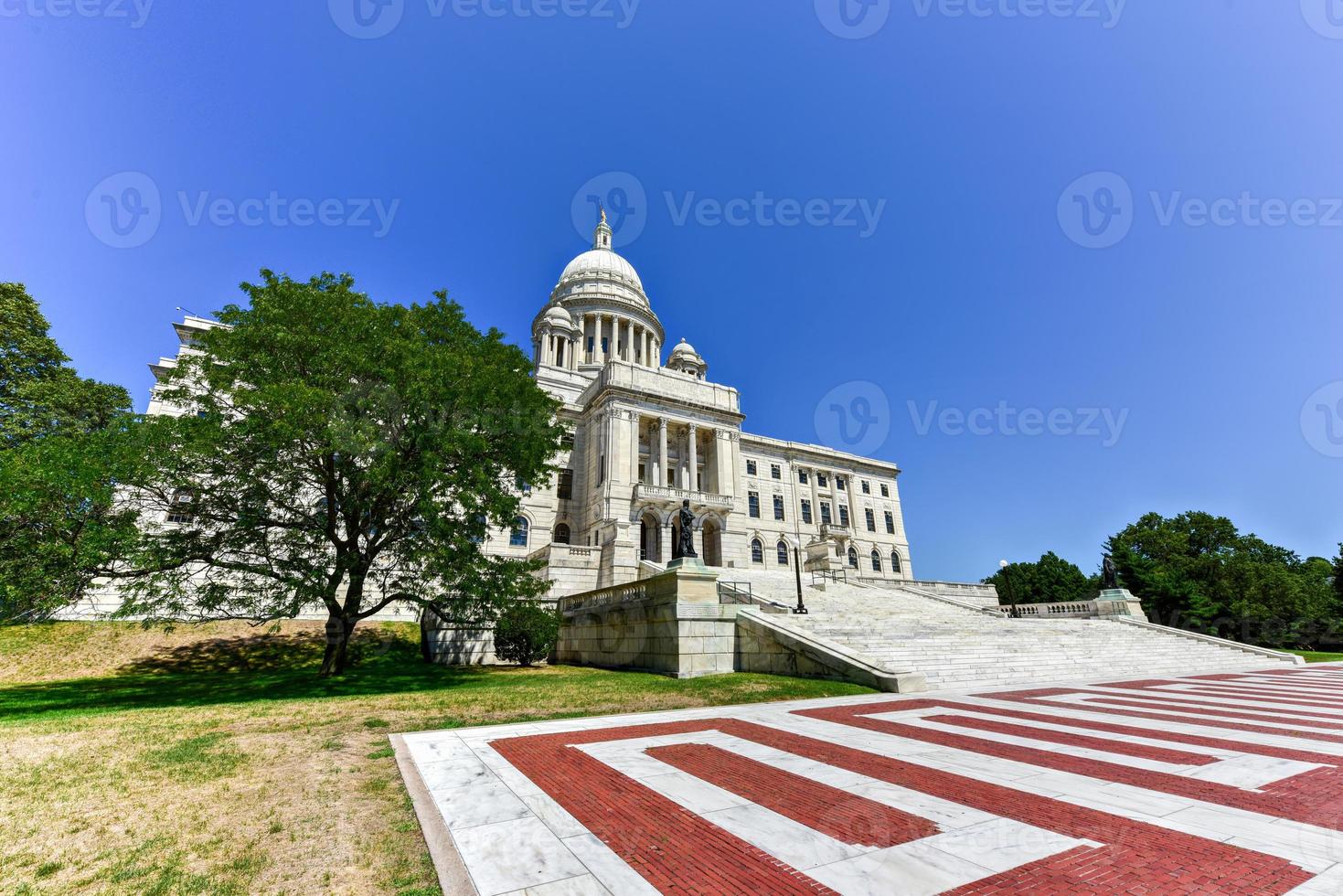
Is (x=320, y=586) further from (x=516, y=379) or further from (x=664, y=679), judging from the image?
(x=664, y=679)

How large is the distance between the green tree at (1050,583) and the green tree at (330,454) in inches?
2326

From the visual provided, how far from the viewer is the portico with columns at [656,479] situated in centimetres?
3744

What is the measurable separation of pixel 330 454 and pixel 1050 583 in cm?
6819

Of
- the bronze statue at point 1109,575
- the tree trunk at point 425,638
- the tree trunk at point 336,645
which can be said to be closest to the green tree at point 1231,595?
the bronze statue at point 1109,575

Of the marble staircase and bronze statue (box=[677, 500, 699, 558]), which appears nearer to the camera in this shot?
the marble staircase

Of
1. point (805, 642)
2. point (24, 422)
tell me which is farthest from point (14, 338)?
point (805, 642)

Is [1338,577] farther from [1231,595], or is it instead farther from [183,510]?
[183,510]

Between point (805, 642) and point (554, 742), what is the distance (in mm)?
8774

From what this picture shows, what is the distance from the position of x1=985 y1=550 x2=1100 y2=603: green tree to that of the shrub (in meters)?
54.3

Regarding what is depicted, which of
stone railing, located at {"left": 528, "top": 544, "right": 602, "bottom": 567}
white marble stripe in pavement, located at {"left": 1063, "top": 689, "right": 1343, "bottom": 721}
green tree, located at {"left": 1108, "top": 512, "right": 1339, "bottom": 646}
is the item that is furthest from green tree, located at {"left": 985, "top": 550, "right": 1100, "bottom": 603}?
white marble stripe in pavement, located at {"left": 1063, "top": 689, "right": 1343, "bottom": 721}

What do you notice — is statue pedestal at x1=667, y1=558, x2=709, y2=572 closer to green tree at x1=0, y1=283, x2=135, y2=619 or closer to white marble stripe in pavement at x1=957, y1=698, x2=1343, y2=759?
white marble stripe in pavement at x1=957, y1=698, x2=1343, y2=759

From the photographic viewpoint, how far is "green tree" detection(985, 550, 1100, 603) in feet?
191

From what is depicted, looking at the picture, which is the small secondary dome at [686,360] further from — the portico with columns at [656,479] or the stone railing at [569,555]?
the stone railing at [569,555]

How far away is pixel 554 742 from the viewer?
26.9 ft
